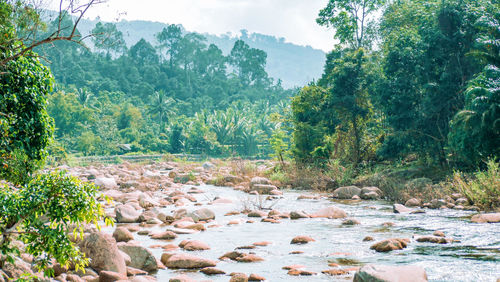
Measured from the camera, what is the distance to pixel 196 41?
237 ft

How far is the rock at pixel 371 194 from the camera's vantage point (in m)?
13.4

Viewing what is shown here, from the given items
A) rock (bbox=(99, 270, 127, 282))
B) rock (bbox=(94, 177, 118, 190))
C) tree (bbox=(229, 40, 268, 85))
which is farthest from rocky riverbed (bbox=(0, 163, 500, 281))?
tree (bbox=(229, 40, 268, 85))

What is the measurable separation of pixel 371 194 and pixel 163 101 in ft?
123

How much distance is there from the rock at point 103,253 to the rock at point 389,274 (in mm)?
2666

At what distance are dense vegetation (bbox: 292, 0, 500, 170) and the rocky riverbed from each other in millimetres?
2634

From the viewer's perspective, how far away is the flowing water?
565cm

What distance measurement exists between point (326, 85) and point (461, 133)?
31.5 feet

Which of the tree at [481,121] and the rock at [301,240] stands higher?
the tree at [481,121]

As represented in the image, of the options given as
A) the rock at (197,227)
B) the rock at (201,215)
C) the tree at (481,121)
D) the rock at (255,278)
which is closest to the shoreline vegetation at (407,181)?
the tree at (481,121)

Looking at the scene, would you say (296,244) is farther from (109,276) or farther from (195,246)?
(109,276)

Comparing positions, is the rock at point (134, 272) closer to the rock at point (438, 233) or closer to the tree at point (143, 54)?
the rock at point (438, 233)

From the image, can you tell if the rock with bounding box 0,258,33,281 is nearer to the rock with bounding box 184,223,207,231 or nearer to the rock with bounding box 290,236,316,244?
the rock with bounding box 290,236,316,244

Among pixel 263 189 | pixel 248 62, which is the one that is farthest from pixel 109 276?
pixel 248 62

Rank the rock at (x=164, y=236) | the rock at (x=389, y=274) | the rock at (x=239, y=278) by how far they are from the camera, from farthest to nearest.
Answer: the rock at (x=164, y=236) → the rock at (x=239, y=278) → the rock at (x=389, y=274)
